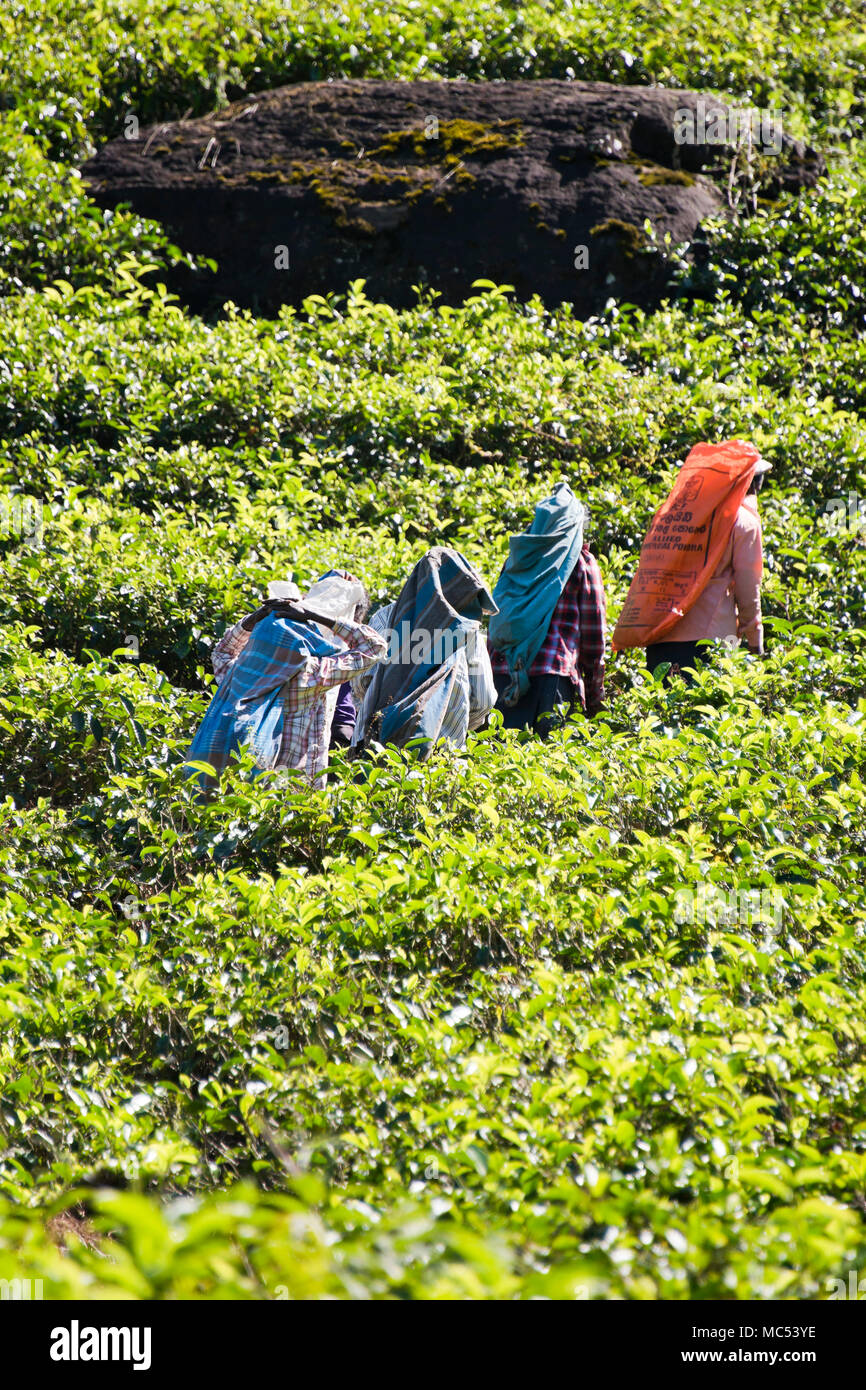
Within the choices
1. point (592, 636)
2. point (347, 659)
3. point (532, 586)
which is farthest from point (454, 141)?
point (347, 659)

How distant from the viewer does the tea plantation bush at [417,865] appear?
7.48 ft

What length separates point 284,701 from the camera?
460 centimetres

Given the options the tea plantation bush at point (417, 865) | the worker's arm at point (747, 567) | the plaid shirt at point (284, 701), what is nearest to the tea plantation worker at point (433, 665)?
the tea plantation bush at point (417, 865)

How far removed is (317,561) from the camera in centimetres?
627

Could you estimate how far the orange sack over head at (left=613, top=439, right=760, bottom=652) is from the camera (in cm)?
550

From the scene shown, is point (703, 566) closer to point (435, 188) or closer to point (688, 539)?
point (688, 539)

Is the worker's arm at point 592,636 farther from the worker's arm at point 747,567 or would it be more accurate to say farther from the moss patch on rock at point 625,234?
the moss patch on rock at point 625,234

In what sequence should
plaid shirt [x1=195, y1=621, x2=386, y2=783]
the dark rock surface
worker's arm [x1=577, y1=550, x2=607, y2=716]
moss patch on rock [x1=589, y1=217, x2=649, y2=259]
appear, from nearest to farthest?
plaid shirt [x1=195, y1=621, x2=386, y2=783] → worker's arm [x1=577, y1=550, x2=607, y2=716] → moss patch on rock [x1=589, y1=217, x2=649, y2=259] → the dark rock surface

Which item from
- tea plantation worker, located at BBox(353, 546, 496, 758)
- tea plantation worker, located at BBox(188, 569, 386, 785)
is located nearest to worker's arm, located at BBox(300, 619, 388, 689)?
tea plantation worker, located at BBox(188, 569, 386, 785)

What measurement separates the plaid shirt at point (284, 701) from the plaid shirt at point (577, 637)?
2.97ft

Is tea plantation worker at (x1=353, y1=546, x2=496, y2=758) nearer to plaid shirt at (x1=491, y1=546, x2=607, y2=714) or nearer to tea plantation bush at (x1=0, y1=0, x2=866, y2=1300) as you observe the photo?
tea plantation bush at (x1=0, y1=0, x2=866, y2=1300)

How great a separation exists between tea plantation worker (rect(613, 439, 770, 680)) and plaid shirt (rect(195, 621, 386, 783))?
5.44 feet

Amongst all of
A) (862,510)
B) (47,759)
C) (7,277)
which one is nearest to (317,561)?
(47,759)

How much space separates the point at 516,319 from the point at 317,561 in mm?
4146
